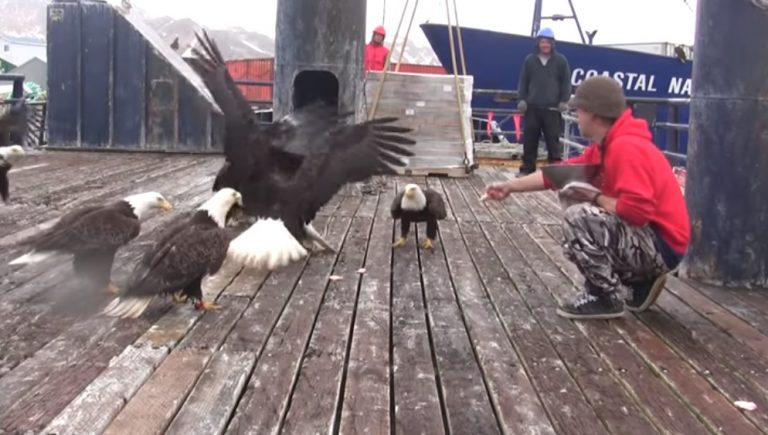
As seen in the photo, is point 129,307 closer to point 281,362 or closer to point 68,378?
point 68,378

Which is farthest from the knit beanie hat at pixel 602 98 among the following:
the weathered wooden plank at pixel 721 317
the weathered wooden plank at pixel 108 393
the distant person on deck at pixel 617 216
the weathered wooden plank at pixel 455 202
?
the weathered wooden plank at pixel 455 202

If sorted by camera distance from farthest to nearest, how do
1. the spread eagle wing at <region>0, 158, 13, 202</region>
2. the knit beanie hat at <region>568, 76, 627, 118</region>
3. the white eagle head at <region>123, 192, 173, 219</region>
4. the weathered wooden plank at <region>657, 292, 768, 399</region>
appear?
1. the spread eagle wing at <region>0, 158, 13, 202</region>
2. the white eagle head at <region>123, 192, 173, 219</region>
3. the knit beanie hat at <region>568, 76, 627, 118</region>
4. the weathered wooden plank at <region>657, 292, 768, 399</region>

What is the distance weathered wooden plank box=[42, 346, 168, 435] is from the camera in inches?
101

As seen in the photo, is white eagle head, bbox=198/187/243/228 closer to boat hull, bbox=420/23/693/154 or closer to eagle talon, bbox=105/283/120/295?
eagle talon, bbox=105/283/120/295

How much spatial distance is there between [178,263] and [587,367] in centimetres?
194

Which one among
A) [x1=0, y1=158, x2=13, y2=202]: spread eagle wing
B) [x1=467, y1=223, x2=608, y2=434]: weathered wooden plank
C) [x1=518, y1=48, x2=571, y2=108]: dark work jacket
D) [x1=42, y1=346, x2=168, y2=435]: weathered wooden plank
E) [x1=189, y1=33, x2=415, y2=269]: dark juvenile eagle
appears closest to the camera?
[x1=42, y1=346, x2=168, y2=435]: weathered wooden plank

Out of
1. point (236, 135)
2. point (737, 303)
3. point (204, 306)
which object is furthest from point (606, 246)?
point (236, 135)

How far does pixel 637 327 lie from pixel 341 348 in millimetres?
1472

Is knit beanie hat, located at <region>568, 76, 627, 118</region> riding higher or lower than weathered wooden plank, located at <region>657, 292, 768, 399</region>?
higher

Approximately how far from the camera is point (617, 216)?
386 cm

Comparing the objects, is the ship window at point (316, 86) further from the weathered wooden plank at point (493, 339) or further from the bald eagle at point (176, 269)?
the bald eagle at point (176, 269)

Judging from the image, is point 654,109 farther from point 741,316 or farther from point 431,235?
point 741,316

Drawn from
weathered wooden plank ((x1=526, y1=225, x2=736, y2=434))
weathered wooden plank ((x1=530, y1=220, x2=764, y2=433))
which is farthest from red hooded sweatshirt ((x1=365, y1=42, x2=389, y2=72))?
weathered wooden plank ((x1=526, y1=225, x2=736, y2=434))

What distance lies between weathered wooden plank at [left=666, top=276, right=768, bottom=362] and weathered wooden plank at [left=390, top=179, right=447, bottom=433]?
1.35 metres
